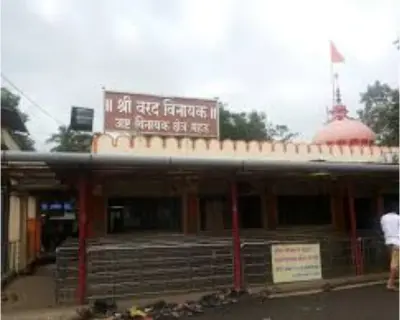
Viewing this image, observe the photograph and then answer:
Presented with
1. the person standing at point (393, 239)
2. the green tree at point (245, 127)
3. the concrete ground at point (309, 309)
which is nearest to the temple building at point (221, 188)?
the concrete ground at point (309, 309)

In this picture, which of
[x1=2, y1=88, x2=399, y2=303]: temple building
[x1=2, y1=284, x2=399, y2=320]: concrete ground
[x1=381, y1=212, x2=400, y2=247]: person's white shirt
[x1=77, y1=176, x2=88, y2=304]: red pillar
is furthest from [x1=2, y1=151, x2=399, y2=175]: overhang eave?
[x1=2, y1=284, x2=399, y2=320]: concrete ground

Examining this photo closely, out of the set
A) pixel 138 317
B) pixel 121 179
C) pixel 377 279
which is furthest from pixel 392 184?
pixel 138 317

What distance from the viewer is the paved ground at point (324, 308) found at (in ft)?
27.6

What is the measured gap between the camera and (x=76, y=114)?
18.9 meters

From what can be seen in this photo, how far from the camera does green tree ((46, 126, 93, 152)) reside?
40.8 metres

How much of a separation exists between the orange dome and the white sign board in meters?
5.91

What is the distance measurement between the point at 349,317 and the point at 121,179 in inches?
241

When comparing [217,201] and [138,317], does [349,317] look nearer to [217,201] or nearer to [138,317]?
[138,317]

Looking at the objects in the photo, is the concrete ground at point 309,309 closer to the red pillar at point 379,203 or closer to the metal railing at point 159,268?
the metal railing at point 159,268

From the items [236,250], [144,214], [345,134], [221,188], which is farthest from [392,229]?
[345,134]

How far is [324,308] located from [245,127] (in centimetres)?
2998

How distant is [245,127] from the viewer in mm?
38625

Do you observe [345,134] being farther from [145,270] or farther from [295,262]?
[145,270]

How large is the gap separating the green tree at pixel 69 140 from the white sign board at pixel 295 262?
30056mm
